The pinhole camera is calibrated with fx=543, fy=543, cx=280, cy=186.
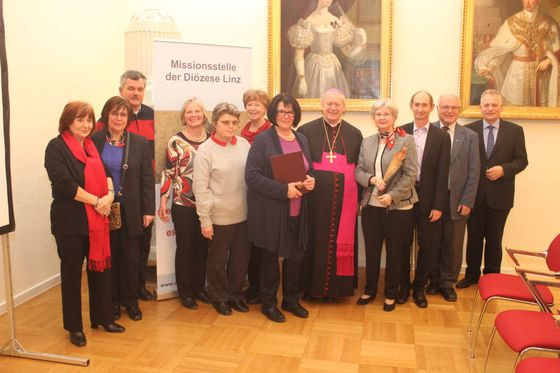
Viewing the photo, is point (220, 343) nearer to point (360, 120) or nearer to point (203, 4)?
point (360, 120)

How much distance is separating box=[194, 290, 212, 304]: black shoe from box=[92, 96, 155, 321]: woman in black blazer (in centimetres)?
53

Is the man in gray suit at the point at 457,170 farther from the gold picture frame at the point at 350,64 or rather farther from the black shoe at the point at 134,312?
the black shoe at the point at 134,312

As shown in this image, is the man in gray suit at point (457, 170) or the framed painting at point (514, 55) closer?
the man in gray suit at point (457, 170)

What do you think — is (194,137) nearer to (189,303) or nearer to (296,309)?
(189,303)

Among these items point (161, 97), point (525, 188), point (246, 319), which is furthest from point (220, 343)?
point (525, 188)

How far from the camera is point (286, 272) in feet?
12.9

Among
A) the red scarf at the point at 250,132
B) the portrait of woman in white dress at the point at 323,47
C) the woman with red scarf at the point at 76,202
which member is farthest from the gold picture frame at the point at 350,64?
the woman with red scarf at the point at 76,202

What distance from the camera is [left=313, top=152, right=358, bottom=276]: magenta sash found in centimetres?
396

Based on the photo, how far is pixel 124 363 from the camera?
10.5ft

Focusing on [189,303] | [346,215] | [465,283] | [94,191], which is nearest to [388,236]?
[346,215]

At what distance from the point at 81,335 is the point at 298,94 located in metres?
2.91

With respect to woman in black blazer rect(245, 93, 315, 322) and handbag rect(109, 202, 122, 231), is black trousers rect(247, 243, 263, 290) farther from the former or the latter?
handbag rect(109, 202, 122, 231)

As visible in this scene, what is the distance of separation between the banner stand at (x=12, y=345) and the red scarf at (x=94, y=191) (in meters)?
0.46

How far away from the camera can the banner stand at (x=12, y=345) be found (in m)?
3.18
